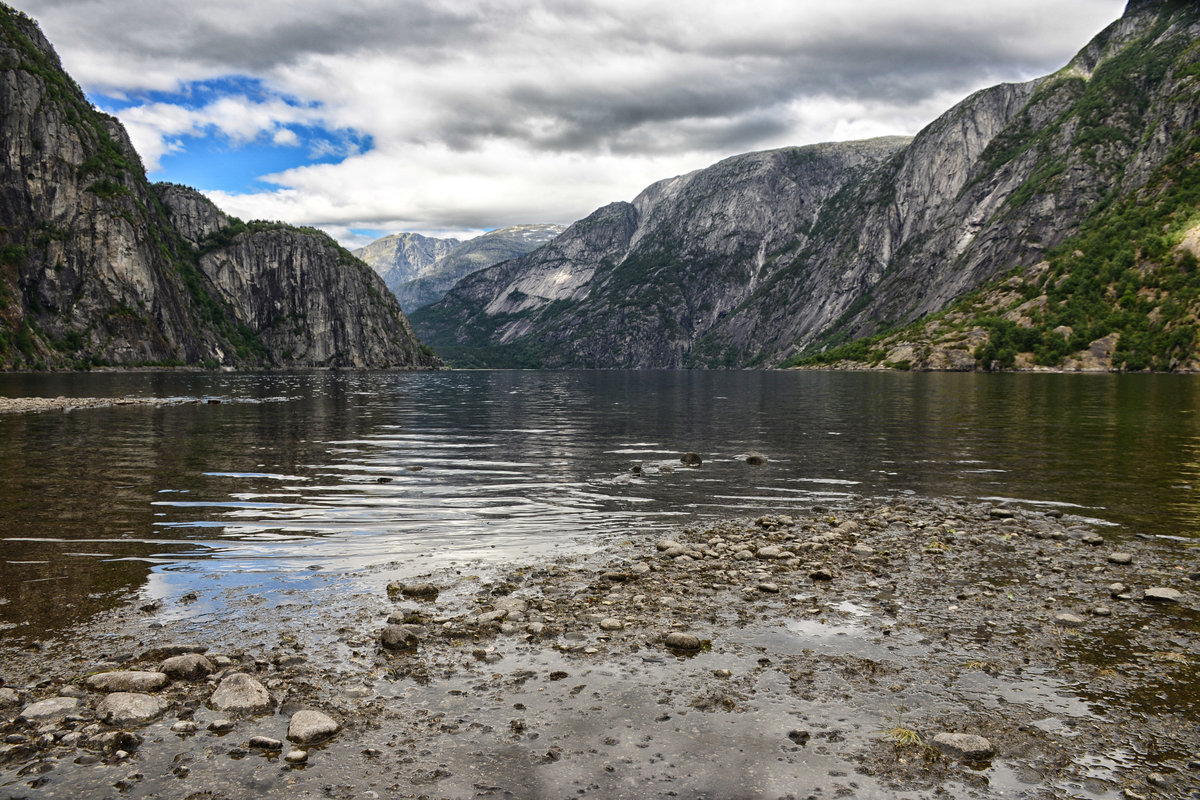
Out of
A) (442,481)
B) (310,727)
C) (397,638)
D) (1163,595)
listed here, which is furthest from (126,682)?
(442,481)

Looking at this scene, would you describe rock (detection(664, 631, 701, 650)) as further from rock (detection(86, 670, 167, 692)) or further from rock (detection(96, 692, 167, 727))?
rock (detection(86, 670, 167, 692))

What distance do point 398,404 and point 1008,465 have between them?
230 feet

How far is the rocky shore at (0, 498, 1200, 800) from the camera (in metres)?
8.06

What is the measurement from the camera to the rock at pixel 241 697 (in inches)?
376

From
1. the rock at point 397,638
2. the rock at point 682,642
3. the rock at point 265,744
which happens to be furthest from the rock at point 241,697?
the rock at point 682,642

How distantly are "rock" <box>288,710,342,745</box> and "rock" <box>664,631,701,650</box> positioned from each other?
5505 millimetres

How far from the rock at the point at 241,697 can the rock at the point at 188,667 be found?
73 centimetres

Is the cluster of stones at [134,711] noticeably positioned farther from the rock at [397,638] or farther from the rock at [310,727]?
the rock at [397,638]

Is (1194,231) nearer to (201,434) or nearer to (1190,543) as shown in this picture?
(1190,543)

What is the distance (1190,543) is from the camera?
18.9 m

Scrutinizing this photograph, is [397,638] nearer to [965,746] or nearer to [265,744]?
[265,744]

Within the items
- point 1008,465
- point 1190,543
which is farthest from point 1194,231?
point 1190,543

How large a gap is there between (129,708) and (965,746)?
11.0 m

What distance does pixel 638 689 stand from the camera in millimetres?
10422
